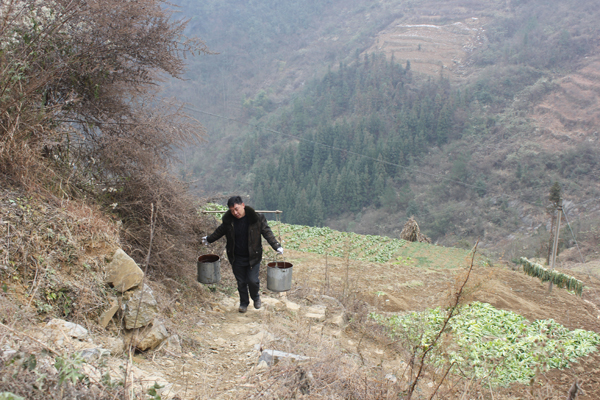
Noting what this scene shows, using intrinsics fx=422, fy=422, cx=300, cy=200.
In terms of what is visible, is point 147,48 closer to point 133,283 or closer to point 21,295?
point 133,283

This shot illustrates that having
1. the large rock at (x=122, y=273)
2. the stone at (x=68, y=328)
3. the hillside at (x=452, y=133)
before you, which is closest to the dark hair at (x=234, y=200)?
the large rock at (x=122, y=273)

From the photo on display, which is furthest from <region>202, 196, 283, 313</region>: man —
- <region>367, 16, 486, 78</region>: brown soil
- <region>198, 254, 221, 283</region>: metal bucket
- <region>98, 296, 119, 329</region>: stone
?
<region>367, 16, 486, 78</region>: brown soil

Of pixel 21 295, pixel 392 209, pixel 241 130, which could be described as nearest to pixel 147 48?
pixel 21 295

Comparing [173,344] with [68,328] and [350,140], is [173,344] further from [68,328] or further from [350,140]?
[350,140]

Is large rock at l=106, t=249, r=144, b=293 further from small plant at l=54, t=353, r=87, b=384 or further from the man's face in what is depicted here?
small plant at l=54, t=353, r=87, b=384

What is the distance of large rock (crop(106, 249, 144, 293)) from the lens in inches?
150

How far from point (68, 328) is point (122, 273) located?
32.1 inches

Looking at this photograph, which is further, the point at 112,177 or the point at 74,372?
the point at 112,177

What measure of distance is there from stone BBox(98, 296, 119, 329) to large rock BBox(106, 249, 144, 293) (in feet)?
0.40

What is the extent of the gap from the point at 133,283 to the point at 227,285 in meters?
2.49

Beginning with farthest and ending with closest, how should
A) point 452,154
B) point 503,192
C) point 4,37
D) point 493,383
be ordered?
point 452,154
point 503,192
point 493,383
point 4,37

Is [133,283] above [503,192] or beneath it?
above

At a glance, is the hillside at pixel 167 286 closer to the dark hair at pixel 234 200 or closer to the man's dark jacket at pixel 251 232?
the man's dark jacket at pixel 251 232

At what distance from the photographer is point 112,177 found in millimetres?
5180
